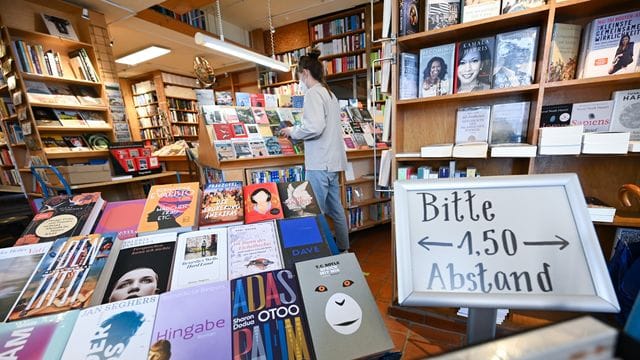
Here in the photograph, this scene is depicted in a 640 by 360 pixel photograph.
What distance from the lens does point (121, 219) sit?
0.85 meters

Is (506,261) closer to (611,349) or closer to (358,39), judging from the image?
(611,349)

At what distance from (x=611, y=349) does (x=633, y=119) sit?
1520 mm

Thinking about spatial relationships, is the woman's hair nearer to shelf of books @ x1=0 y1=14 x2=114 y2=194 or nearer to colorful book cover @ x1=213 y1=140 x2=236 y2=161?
colorful book cover @ x1=213 y1=140 x2=236 y2=161

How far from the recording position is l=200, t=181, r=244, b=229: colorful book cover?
84 cm

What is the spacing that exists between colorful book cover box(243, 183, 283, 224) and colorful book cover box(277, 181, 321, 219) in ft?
0.07

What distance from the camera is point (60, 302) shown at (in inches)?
22.1

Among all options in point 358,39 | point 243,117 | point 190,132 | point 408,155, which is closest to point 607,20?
point 408,155

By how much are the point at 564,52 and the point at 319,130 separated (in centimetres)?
142

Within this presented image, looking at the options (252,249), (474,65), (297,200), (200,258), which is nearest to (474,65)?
(474,65)

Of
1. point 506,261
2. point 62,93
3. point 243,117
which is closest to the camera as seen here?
point 506,261

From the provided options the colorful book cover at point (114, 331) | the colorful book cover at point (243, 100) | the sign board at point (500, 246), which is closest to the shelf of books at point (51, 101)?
the colorful book cover at point (243, 100)

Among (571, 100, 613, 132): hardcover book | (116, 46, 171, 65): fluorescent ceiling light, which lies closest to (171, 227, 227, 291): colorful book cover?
(571, 100, 613, 132): hardcover book

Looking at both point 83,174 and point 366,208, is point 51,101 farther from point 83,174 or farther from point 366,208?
point 366,208

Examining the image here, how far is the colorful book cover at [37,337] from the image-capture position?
0.48 meters
